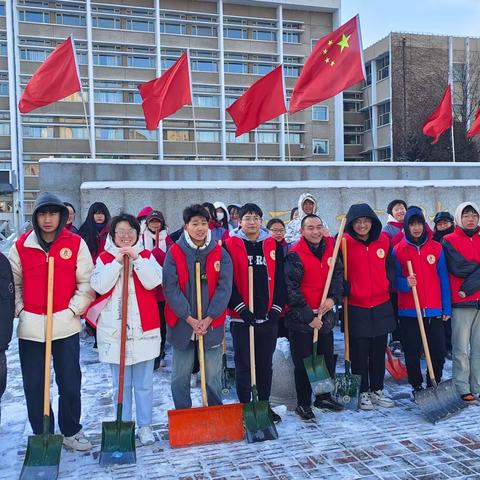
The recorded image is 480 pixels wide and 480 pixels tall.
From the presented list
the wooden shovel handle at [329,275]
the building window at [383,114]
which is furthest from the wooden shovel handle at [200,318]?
the building window at [383,114]

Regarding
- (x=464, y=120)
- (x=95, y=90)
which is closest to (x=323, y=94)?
(x=464, y=120)

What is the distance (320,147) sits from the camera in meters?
44.9

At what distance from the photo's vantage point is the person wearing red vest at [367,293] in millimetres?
4344

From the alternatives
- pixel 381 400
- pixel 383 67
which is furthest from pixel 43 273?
pixel 383 67

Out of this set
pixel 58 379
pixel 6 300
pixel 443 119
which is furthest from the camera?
pixel 443 119

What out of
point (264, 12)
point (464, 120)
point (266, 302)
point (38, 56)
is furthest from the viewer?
point (264, 12)

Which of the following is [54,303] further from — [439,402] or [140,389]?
[439,402]

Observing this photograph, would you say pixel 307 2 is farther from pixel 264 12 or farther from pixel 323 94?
pixel 323 94

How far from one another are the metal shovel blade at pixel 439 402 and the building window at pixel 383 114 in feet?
136

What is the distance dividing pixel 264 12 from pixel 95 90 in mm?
16099

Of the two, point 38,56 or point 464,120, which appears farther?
point 38,56

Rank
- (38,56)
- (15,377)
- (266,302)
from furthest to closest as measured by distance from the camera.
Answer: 1. (38,56)
2. (15,377)
3. (266,302)

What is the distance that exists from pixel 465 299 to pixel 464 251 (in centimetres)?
42

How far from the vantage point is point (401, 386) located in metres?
4.99
